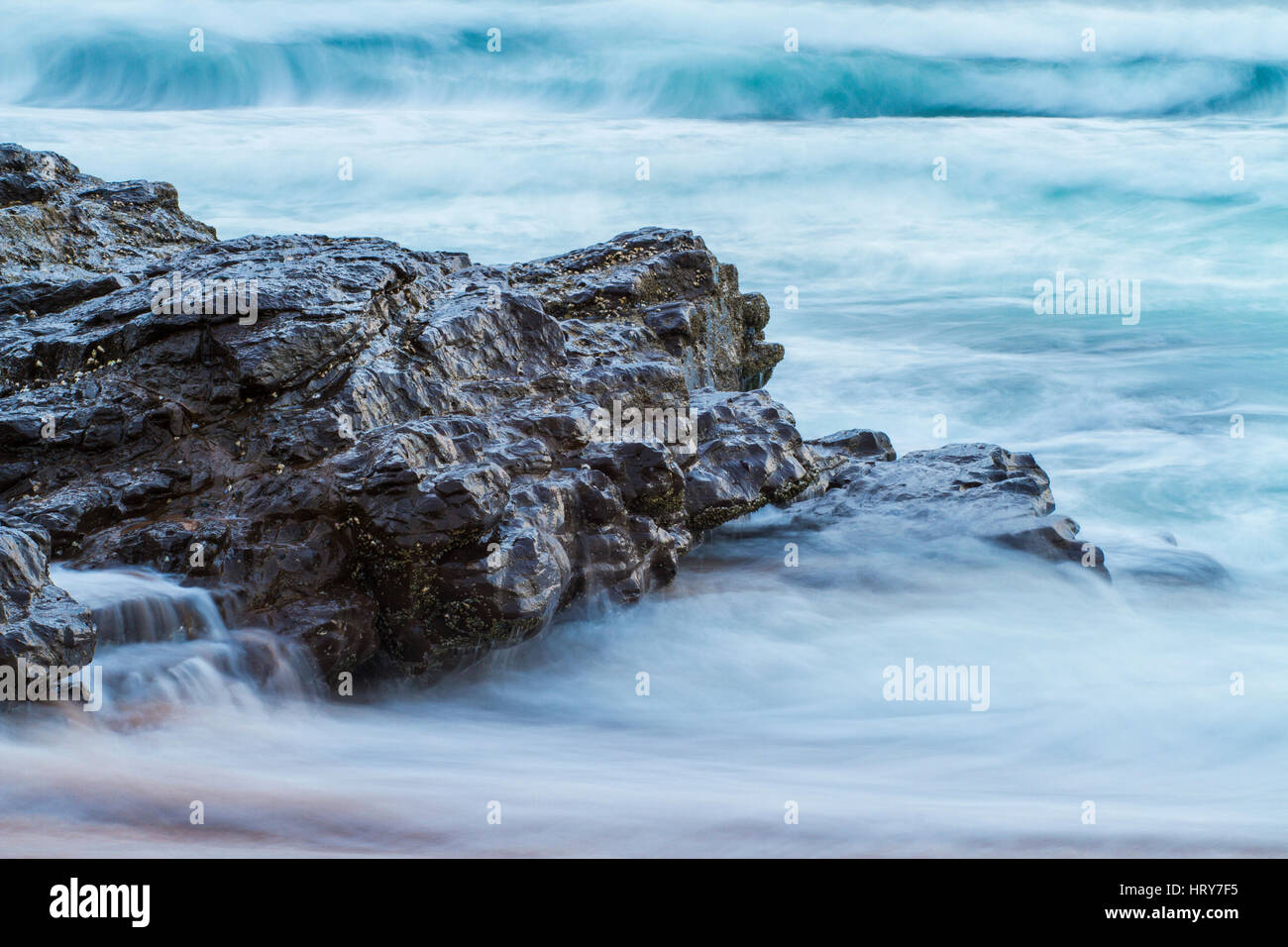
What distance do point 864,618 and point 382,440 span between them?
2.80 m

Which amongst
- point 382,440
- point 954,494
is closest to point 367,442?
point 382,440

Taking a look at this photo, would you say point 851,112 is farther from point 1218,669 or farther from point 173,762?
point 173,762

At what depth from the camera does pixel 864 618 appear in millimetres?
6387

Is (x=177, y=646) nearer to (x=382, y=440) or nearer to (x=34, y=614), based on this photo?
(x=34, y=614)

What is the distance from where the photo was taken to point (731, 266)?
322 inches

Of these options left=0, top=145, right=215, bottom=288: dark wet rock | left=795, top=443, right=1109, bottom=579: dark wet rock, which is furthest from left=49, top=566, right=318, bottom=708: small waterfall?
left=795, top=443, right=1109, bottom=579: dark wet rock

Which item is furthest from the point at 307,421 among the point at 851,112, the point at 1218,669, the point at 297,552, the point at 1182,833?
the point at 851,112

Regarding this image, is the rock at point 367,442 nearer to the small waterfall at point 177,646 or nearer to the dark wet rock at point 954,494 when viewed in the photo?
the small waterfall at point 177,646

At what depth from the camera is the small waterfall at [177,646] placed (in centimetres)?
470

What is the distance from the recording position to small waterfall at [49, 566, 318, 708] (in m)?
4.70

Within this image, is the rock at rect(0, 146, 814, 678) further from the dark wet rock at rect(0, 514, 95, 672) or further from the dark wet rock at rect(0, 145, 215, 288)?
the dark wet rock at rect(0, 514, 95, 672)

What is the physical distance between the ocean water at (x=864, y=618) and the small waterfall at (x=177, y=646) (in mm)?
14

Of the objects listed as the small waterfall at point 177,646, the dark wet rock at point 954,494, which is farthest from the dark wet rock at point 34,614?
the dark wet rock at point 954,494

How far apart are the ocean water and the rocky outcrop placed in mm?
301
